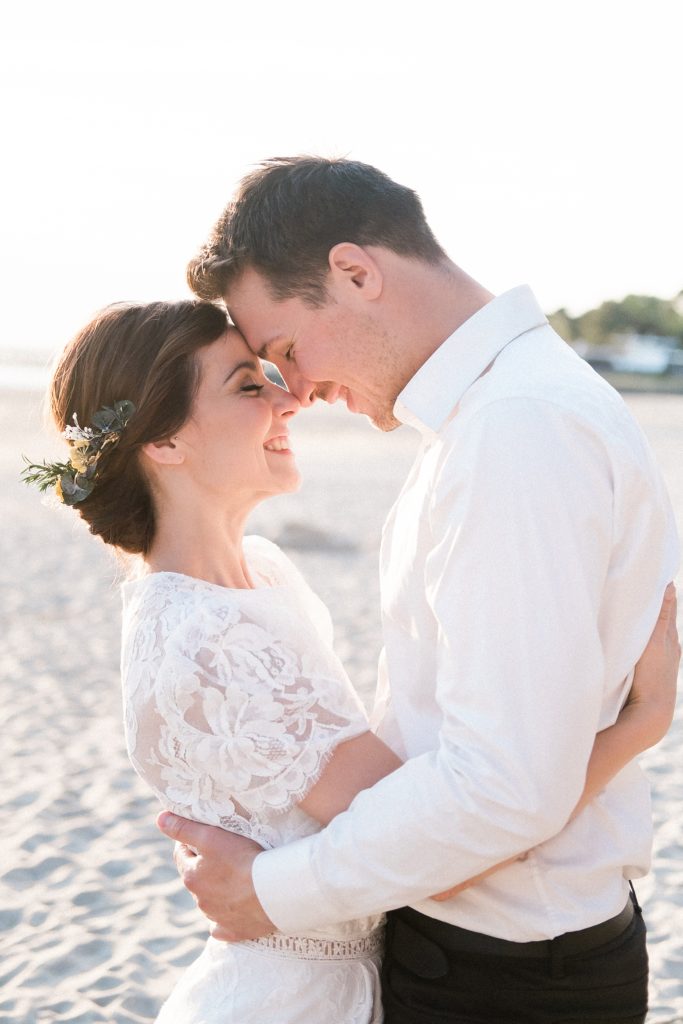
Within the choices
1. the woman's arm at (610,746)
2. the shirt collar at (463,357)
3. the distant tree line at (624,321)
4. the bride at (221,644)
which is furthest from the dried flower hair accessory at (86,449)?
the distant tree line at (624,321)

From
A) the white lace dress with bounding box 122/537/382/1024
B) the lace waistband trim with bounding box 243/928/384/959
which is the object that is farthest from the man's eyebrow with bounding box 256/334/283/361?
the lace waistband trim with bounding box 243/928/384/959

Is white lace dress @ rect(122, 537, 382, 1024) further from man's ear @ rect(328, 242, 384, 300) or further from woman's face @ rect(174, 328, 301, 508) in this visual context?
man's ear @ rect(328, 242, 384, 300)

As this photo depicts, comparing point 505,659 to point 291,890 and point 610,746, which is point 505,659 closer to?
point 610,746

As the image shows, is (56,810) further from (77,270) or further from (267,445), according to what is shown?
(77,270)

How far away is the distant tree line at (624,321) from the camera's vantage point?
83.6m

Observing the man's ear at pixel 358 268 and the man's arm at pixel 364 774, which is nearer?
the man's arm at pixel 364 774

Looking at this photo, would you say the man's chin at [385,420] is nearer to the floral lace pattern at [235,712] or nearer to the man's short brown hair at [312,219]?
the man's short brown hair at [312,219]

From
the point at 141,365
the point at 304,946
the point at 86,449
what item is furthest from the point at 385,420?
the point at 304,946

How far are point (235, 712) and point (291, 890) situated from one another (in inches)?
14.4

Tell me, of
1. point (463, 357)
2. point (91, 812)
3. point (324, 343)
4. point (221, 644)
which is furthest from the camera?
point (91, 812)

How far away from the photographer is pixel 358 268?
7.80 feet

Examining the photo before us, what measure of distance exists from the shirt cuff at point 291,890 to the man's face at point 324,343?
3.19 feet

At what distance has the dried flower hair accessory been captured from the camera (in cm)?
271

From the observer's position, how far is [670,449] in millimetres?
27438
